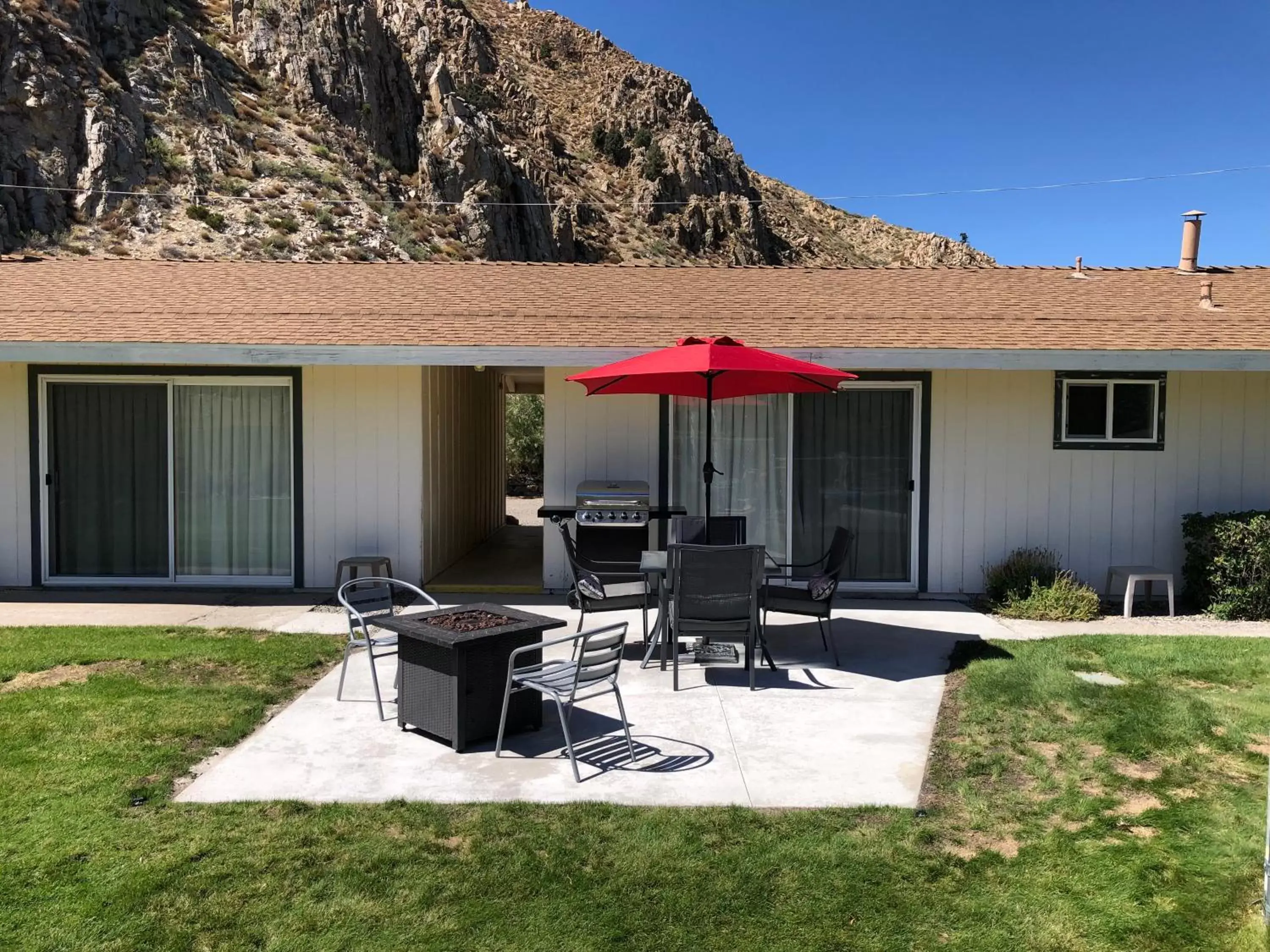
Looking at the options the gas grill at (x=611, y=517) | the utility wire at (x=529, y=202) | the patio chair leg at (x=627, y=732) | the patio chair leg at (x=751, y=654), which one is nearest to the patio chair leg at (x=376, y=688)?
the patio chair leg at (x=627, y=732)

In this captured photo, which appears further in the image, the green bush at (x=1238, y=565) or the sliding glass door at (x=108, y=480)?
the sliding glass door at (x=108, y=480)

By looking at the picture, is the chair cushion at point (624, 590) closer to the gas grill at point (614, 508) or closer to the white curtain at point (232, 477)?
the gas grill at point (614, 508)

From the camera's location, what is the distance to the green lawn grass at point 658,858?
2.92 m

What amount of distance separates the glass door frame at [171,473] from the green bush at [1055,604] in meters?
6.35

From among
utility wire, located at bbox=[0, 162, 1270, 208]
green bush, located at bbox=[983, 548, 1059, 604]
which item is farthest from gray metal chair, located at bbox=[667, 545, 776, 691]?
utility wire, located at bbox=[0, 162, 1270, 208]

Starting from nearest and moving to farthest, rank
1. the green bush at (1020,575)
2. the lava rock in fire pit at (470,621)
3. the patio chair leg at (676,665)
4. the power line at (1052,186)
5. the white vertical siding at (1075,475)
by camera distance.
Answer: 1. the lava rock in fire pit at (470,621)
2. the patio chair leg at (676,665)
3. the green bush at (1020,575)
4. the white vertical siding at (1075,475)
5. the power line at (1052,186)

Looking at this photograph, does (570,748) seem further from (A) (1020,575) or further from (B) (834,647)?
(A) (1020,575)

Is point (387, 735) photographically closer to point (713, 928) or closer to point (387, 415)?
point (713, 928)

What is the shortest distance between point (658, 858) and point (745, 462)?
569 centimetres

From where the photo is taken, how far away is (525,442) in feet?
68.0

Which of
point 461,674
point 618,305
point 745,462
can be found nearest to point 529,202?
point 618,305

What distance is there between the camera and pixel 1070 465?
856cm

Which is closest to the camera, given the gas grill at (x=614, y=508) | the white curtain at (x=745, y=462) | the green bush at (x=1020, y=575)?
the green bush at (x=1020, y=575)

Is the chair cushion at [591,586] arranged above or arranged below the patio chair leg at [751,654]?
above
